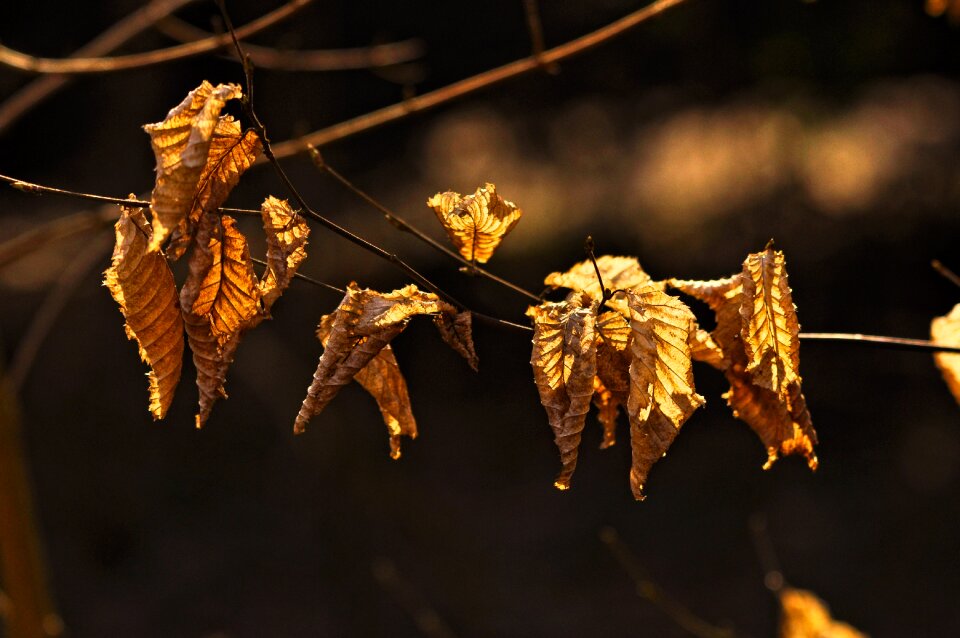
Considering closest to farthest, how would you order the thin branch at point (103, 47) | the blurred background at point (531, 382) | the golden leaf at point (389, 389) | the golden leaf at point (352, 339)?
the golden leaf at point (352, 339) → the golden leaf at point (389, 389) → the thin branch at point (103, 47) → the blurred background at point (531, 382)

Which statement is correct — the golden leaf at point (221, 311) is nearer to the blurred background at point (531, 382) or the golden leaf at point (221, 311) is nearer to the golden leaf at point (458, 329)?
the golden leaf at point (458, 329)

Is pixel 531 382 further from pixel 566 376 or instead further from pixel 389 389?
pixel 566 376

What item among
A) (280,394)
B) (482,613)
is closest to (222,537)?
(280,394)

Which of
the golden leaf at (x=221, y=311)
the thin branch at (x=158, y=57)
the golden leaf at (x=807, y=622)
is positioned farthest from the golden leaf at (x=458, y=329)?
the golden leaf at (x=807, y=622)

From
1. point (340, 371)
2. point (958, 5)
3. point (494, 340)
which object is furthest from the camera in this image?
point (494, 340)

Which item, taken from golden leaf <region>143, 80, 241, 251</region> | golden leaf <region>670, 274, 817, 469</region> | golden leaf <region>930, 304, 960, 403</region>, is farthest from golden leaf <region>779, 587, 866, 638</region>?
golden leaf <region>143, 80, 241, 251</region>

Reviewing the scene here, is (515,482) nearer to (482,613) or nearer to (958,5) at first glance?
(482,613)
